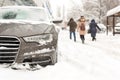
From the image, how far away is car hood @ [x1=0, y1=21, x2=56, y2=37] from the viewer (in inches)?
255

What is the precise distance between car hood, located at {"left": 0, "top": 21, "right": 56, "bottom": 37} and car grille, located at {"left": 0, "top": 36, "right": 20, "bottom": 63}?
0.35 ft

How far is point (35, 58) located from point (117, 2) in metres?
58.1

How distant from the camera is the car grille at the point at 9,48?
6.36 meters

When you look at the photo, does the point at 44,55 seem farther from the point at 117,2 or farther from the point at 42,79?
the point at 117,2

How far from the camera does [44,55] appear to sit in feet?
21.6

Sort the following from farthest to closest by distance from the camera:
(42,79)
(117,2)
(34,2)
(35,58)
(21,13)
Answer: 1. (117,2)
2. (34,2)
3. (21,13)
4. (35,58)
5. (42,79)

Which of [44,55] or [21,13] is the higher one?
[21,13]

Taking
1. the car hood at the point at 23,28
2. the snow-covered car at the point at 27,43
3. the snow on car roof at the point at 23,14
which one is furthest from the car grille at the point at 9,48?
the snow on car roof at the point at 23,14

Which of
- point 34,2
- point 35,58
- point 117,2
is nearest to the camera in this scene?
point 35,58

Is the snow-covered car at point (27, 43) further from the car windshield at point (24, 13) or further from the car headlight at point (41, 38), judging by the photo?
the car windshield at point (24, 13)

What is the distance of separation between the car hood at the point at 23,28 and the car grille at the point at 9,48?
0.11 metres

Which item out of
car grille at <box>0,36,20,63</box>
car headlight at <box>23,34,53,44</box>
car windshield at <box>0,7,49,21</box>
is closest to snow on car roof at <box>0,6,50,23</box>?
car windshield at <box>0,7,49,21</box>

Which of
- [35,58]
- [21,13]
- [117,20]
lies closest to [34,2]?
[21,13]

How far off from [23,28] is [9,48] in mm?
532
